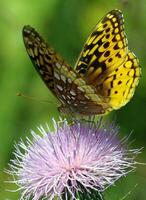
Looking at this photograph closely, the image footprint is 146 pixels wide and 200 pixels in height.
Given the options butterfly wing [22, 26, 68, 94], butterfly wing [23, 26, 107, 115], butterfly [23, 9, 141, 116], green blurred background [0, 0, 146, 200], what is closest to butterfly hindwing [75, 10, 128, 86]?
butterfly [23, 9, 141, 116]

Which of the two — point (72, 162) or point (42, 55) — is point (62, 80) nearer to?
point (42, 55)

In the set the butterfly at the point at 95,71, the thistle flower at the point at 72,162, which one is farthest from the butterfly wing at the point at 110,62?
the thistle flower at the point at 72,162

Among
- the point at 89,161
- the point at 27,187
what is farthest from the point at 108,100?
the point at 27,187

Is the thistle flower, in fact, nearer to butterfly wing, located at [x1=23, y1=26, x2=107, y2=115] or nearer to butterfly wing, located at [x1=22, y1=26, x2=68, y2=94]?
butterfly wing, located at [x1=23, y1=26, x2=107, y2=115]

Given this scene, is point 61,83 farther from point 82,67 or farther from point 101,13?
point 101,13

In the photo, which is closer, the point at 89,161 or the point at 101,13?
the point at 89,161

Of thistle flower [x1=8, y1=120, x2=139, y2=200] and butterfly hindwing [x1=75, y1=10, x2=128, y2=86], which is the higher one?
butterfly hindwing [x1=75, y1=10, x2=128, y2=86]
